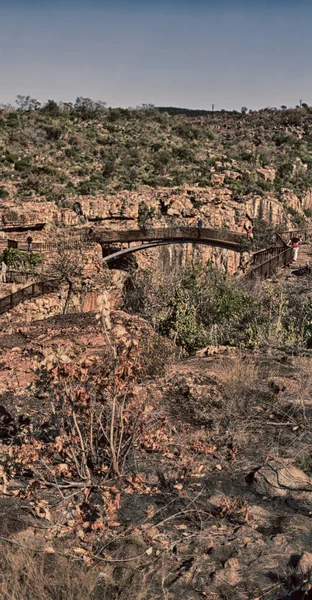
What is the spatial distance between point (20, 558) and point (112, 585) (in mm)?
723

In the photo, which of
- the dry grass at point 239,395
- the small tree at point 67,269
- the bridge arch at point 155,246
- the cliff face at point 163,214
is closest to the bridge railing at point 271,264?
the bridge arch at point 155,246

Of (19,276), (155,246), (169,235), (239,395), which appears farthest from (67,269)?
(239,395)

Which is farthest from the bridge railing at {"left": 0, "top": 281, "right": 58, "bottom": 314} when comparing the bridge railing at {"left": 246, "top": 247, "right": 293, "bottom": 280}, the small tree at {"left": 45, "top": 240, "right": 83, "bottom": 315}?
the bridge railing at {"left": 246, "top": 247, "right": 293, "bottom": 280}

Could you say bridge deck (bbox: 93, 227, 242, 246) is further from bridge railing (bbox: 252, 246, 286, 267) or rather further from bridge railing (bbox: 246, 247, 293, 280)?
bridge railing (bbox: 246, 247, 293, 280)

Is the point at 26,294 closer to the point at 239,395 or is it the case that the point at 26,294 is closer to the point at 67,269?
the point at 67,269

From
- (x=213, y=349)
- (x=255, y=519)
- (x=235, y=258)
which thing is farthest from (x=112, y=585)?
(x=235, y=258)

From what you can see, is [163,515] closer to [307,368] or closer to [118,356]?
[118,356]

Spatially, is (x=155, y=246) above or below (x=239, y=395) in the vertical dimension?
above

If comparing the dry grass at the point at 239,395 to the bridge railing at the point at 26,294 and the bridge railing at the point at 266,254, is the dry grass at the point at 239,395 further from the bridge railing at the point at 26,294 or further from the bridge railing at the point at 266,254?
the bridge railing at the point at 266,254

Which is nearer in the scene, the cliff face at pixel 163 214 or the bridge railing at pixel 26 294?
the bridge railing at pixel 26 294

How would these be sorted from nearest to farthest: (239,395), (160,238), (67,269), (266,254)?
(239,395) < (67,269) < (266,254) < (160,238)

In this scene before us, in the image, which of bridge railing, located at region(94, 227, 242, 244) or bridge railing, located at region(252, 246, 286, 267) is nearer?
bridge railing, located at region(252, 246, 286, 267)

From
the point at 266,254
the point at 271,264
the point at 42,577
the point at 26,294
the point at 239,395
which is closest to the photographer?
the point at 42,577

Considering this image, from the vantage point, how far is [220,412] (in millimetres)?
6914
